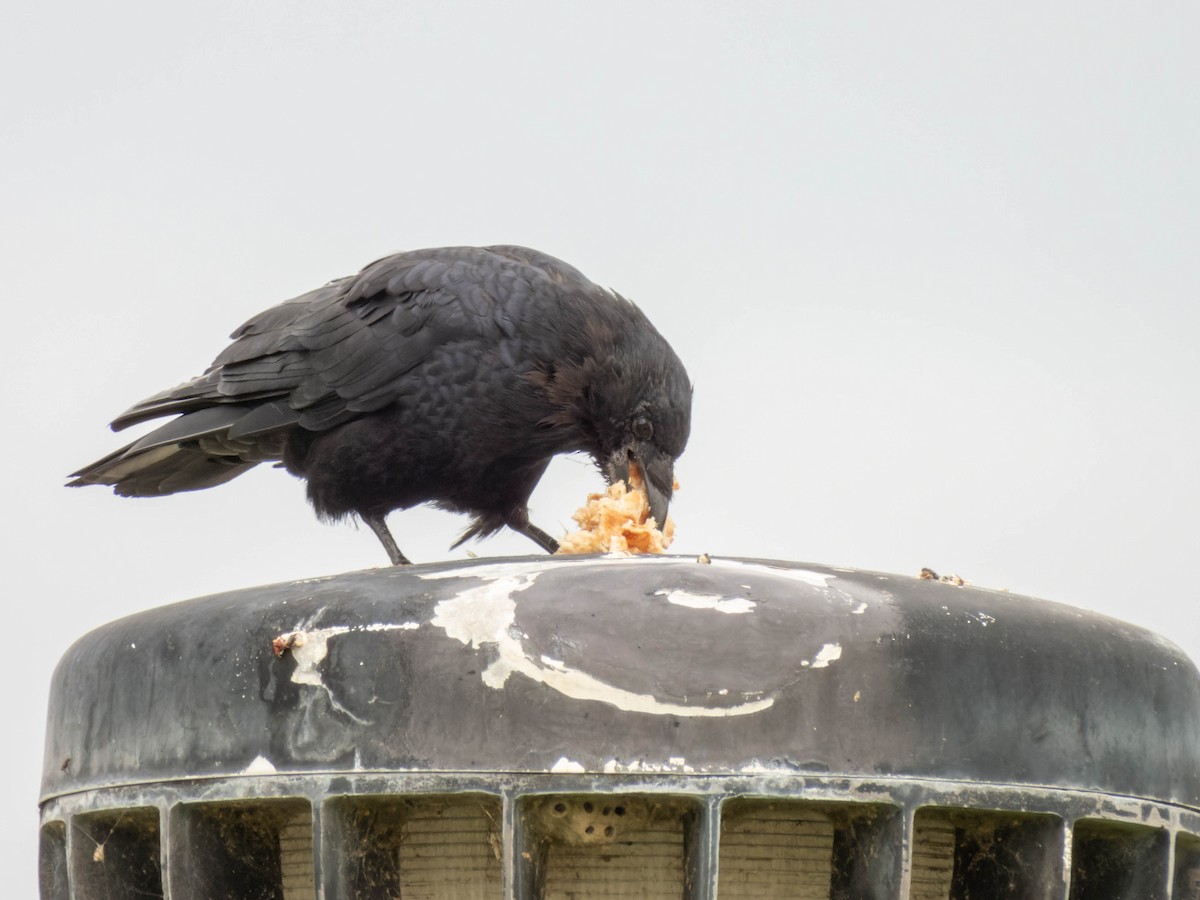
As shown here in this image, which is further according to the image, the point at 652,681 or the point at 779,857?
the point at 779,857

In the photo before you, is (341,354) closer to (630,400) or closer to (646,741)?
(630,400)

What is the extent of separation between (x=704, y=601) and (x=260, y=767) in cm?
72

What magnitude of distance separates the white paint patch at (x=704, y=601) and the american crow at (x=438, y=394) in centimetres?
282

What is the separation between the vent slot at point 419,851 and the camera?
2.47 metres

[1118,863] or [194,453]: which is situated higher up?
[194,453]

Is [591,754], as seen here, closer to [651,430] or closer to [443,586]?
[443,586]

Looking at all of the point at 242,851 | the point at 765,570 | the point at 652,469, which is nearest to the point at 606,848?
the point at 765,570

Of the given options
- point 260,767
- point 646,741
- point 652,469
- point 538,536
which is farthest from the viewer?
point 538,536

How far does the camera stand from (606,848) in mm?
2521

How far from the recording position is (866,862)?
2438 millimetres

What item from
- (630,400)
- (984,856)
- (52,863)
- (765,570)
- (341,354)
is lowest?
(52,863)

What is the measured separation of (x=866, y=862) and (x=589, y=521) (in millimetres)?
2369

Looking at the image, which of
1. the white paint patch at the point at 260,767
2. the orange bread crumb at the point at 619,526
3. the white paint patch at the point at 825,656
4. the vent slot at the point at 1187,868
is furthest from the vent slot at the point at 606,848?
the orange bread crumb at the point at 619,526

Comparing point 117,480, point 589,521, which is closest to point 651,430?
point 589,521
